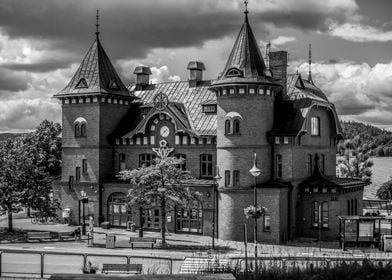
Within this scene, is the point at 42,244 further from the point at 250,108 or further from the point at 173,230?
the point at 250,108

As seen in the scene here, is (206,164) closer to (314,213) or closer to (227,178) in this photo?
(227,178)

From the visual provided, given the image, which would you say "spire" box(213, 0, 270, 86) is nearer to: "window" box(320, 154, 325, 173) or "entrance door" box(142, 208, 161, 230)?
"window" box(320, 154, 325, 173)

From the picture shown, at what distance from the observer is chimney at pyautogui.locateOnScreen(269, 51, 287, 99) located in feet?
148

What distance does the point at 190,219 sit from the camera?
144ft

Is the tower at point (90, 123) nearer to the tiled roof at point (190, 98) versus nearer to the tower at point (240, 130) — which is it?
the tiled roof at point (190, 98)

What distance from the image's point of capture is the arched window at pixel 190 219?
43438 mm

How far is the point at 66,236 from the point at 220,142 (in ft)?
40.5

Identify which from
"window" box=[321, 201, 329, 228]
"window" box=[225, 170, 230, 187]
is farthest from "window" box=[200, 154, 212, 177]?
"window" box=[321, 201, 329, 228]

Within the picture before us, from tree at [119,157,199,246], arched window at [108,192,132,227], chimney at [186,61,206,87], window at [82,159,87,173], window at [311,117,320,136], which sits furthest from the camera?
chimney at [186,61,206,87]

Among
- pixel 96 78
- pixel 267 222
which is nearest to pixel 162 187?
pixel 267 222

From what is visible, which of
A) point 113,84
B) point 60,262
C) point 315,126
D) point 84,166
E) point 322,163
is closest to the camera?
point 60,262

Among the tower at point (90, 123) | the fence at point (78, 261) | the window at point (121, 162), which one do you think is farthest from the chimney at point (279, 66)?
the fence at point (78, 261)

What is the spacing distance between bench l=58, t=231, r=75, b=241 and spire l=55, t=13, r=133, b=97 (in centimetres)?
1092

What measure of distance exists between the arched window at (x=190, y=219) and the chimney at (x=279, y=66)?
10.8 meters
